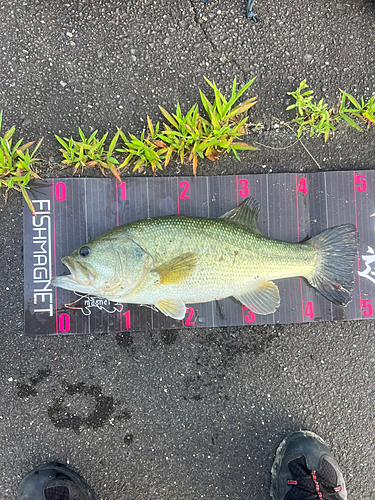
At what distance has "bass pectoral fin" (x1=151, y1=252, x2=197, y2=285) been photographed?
8.38 ft

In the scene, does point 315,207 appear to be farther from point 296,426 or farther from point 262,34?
point 296,426

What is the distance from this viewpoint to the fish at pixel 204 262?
8.36 feet

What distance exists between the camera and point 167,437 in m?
3.02

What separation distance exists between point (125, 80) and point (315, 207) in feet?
7.48

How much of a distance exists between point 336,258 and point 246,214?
94cm

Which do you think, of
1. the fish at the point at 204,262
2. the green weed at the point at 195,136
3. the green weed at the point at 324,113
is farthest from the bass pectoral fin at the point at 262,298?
the green weed at the point at 324,113

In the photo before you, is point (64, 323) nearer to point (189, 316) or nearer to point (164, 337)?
point (164, 337)

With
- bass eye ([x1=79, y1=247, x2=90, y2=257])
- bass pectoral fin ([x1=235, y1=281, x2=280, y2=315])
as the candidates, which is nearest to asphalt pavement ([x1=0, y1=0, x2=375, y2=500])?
bass pectoral fin ([x1=235, y1=281, x2=280, y2=315])

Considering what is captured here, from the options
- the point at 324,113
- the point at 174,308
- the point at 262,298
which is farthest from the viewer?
the point at 324,113

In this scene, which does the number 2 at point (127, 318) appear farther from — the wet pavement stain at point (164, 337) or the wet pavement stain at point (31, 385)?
the wet pavement stain at point (31, 385)

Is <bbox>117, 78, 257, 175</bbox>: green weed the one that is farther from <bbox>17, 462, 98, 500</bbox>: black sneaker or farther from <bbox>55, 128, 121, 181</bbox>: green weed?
<bbox>17, 462, 98, 500</bbox>: black sneaker

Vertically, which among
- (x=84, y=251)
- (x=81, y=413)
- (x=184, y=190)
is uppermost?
(x=184, y=190)

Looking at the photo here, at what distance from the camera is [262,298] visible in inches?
111

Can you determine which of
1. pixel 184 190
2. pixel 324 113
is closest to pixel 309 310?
pixel 184 190
